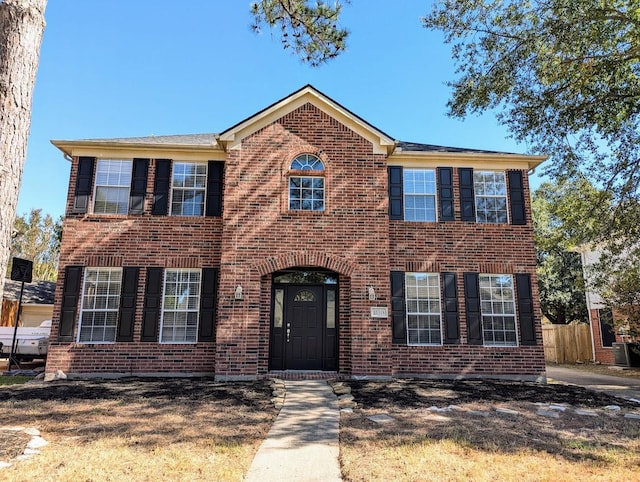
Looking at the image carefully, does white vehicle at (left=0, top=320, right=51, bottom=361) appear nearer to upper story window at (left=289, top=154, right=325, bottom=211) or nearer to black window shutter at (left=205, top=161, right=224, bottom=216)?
black window shutter at (left=205, top=161, right=224, bottom=216)

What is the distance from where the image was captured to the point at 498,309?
10750 millimetres

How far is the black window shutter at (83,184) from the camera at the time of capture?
1055 centimetres

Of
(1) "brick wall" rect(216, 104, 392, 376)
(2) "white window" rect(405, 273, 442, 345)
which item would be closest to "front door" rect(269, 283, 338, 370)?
(1) "brick wall" rect(216, 104, 392, 376)

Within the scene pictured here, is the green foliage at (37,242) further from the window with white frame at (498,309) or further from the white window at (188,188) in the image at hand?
the window with white frame at (498,309)

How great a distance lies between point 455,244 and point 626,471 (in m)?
7.00

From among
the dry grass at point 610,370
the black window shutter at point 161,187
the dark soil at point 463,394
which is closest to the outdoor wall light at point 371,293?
the dark soil at point 463,394

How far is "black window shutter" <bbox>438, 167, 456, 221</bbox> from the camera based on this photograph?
36.4 feet

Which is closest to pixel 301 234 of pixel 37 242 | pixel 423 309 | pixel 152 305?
pixel 423 309

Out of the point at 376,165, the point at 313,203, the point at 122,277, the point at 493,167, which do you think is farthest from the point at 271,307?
the point at 493,167

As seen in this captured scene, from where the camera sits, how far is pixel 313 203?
1044 centimetres

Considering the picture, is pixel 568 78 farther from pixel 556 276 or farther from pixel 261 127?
pixel 556 276

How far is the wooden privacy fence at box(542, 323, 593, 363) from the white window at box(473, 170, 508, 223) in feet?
33.9

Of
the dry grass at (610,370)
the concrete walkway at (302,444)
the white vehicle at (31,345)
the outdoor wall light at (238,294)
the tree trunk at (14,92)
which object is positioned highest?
the tree trunk at (14,92)

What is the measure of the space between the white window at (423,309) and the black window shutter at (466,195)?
181cm
